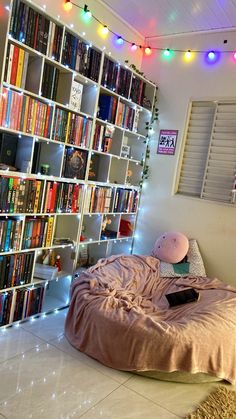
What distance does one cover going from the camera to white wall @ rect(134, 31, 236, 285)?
134 inches

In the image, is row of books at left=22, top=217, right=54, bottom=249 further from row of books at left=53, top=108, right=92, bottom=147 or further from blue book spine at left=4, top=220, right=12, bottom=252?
row of books at left=53, top=108, right=92, bottom=147

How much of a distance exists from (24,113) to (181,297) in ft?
6.15

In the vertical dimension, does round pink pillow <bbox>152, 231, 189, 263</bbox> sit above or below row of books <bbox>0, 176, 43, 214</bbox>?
below

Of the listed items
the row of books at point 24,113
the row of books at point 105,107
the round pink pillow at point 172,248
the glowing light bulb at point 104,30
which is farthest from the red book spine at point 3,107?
the round pink pillow at point 172,248

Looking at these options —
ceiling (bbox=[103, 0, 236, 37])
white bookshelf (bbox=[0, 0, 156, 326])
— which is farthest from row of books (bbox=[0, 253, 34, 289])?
ceiling (bbox=[103, 0, 236, 37])

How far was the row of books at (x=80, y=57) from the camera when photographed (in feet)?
8.94

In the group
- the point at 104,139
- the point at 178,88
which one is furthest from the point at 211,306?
the point at 178,88

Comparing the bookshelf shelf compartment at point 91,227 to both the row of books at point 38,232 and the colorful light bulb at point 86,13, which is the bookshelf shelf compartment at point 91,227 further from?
the colorful light bulb at point 86,13

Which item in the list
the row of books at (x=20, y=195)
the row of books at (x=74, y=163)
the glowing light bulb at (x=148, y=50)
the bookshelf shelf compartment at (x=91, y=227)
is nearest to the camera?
the row of books at (x=20, y=195)

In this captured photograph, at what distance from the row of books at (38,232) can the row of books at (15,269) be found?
0.31 ft

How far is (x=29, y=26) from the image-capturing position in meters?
2.40

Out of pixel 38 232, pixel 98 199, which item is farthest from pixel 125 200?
pixel 38 232

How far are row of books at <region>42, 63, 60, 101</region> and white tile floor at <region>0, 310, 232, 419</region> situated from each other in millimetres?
1847

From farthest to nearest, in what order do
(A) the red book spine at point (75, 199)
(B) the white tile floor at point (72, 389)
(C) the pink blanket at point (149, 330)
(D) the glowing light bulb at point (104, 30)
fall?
(D) the glowing light bulb at point (104, 30), (A) the red book spine at point (75, 199), (C) the pink blanket at point (149, 330), (B) the white tile floor at point (72, 389)
